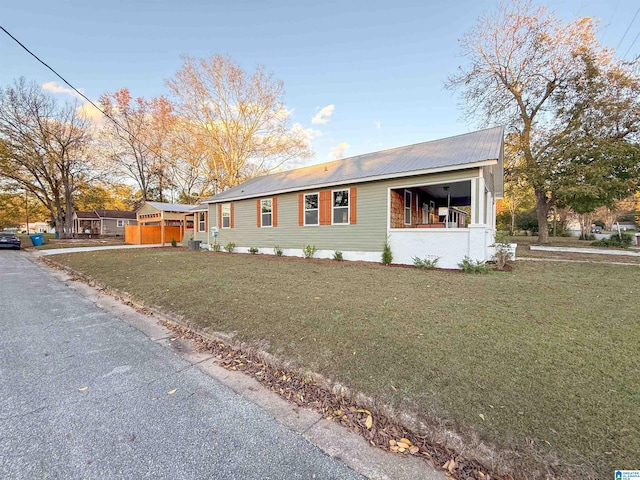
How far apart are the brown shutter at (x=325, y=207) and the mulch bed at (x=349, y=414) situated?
8.03m

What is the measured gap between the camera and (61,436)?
1.89 metres

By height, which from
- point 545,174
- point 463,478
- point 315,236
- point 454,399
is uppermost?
point 545,174

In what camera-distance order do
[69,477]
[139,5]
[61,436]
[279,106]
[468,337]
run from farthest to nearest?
1. [279,106]
2. [139,5]
3. [468,337]
4. [61,436]
5. [69,477]

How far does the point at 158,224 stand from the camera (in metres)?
22.5

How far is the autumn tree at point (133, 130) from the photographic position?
25.5 m

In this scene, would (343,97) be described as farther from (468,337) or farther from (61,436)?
(61,436)

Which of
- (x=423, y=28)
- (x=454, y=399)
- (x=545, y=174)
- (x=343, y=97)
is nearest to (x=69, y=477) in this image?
(x=454, y=399)

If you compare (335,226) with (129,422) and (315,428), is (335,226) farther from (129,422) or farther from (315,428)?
(129,422)

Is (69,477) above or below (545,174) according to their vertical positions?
below

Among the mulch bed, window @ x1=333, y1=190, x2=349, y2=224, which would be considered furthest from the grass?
window @ x1=333, y1=190, x2=349, y2=224

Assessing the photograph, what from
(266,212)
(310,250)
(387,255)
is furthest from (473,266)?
(266,212)

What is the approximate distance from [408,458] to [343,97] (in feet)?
56.4

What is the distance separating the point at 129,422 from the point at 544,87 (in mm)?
23024

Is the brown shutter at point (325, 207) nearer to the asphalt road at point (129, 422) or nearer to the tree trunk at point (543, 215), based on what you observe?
the asphalt road at point (129, 422)
